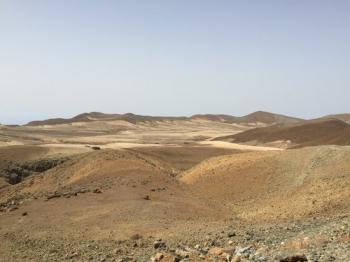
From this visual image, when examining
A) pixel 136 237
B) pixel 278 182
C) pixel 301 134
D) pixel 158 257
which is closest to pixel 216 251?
pixel 158 257

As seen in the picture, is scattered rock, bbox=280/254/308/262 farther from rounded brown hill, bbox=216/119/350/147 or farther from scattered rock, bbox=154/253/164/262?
rounded brown hill, bbox=216/119/350/147

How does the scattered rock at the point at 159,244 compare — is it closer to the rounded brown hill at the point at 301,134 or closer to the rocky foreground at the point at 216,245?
the rocky foreground at the point at 216,245

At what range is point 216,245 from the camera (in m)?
14.3

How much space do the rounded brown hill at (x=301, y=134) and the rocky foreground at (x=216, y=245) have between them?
4361 centimetres

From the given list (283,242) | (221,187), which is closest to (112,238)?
(283,242)

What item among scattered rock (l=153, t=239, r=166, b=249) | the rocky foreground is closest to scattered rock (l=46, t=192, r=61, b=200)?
the rocky foreground

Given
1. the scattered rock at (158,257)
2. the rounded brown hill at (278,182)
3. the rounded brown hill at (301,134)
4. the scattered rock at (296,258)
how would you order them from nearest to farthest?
1. the scattered rock at (296,258)
2. the scattered rock at (158,257)
3. the rounded brown hill at (278,182)
4. the rounded brown hill at (301,134)

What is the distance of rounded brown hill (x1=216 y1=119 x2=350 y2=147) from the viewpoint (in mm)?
61334

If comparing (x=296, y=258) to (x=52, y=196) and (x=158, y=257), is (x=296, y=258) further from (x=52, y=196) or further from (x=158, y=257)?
(x=52, y=196)

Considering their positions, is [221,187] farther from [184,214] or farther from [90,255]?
[90,255]

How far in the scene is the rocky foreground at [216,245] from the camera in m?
11.7

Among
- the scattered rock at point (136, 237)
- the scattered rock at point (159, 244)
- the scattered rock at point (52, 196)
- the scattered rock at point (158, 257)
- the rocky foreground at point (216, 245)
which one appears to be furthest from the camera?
the scattered rock at point (52, 196)

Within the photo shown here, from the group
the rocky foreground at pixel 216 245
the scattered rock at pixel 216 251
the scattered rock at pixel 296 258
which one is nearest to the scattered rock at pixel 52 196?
the rocky foreground at pixel 216 245

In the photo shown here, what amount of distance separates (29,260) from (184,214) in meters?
6.75
